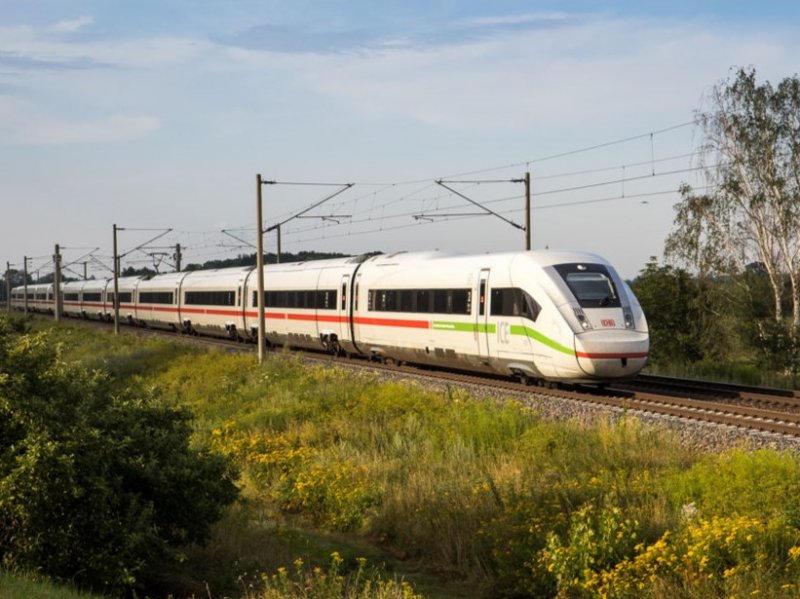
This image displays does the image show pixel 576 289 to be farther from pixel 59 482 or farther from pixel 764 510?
pixel 59 482

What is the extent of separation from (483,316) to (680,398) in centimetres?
491

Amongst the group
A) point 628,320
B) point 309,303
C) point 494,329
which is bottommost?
point 494,329

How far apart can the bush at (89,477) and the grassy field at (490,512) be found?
0.70 meters

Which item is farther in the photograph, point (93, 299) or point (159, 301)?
→ point (93, 299)

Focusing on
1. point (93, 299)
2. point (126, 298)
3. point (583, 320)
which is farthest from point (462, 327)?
point (93, 299)

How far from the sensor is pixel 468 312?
2359 cm

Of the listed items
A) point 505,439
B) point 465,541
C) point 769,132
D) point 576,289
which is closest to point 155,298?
point 769,132

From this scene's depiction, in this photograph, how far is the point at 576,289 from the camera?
20312 millimetres

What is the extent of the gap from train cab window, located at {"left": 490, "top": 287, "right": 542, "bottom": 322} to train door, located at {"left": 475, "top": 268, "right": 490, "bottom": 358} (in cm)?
29

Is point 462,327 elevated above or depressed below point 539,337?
above

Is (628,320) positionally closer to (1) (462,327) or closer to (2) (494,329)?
(2) (494,329)

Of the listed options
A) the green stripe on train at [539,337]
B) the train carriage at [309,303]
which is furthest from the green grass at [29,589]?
the train carriage at [309,303]

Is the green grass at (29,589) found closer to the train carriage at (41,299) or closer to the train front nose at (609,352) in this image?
the train front nose at (609,352)

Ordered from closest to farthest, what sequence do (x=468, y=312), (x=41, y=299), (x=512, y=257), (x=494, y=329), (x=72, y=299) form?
1. (x=512, y=257)
2. (x=494, y=329)
3. (x=468, y=312)
4. (x=72, y=299)
5. (x=41, y=299)
